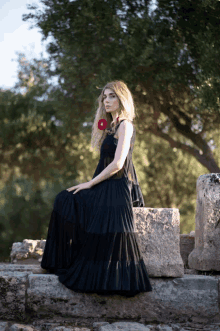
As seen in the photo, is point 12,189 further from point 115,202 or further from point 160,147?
point 115,202

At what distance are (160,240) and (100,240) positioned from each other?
61 cm

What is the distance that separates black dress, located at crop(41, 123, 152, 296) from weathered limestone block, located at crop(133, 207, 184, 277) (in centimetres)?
14

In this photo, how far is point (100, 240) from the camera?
3.40 metres

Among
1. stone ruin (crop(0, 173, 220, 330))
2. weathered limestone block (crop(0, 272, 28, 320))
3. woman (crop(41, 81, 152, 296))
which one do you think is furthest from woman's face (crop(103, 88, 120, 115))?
weathered limestone block (crop(0, 272, 28, 320))

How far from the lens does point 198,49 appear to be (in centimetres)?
885

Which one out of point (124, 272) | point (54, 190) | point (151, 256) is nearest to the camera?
point (124, 272)

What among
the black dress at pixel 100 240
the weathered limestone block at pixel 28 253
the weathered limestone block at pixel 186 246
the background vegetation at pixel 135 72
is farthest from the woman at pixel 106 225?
the background vegetation at pixel 135 72

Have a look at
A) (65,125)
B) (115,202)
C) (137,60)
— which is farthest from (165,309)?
(65,125)

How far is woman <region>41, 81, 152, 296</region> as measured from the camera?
3320mm

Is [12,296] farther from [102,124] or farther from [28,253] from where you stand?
[28,253]

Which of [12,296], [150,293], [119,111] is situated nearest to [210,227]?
[150,293]

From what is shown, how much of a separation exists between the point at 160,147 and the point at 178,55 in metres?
6.11

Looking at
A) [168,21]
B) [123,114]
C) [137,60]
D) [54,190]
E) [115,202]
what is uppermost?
[168,21]

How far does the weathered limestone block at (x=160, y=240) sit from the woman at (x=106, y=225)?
0.14 m
